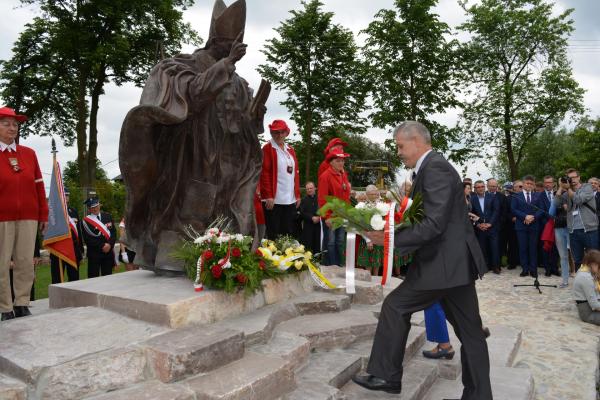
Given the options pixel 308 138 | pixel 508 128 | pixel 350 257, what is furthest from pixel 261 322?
pixel 508 128

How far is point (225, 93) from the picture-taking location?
4.72 meters

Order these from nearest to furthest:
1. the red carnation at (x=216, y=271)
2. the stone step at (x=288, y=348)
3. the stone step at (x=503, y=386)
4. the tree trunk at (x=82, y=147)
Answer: the stone step at (x=288, y=348) → the red carnation at (x=216, y=271) → the stone step at (x=503, y=386) → the tree trunk at (x=82, y=147)

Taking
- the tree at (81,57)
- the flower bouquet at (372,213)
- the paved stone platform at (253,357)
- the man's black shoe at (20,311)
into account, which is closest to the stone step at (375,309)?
the paved stone platform at (253,357)

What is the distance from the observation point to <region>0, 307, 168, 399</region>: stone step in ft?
9.29

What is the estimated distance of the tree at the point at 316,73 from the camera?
26.0m

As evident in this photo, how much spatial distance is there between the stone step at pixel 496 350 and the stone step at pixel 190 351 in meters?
2.16

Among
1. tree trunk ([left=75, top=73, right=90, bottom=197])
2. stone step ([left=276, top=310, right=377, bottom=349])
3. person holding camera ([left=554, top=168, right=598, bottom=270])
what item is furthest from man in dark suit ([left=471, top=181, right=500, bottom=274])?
tree trunk ([left=75, top=73, right=90, bottom=197])

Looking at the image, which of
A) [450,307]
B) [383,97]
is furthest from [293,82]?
[450,307]

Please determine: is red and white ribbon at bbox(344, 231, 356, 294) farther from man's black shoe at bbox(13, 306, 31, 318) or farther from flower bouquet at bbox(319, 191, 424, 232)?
man's black shoe at bbox(13, 306, 31, 318)

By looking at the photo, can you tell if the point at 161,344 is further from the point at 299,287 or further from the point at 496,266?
the point at 496,266

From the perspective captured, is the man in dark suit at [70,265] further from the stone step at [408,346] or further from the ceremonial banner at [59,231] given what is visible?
the stone step at [408,346]

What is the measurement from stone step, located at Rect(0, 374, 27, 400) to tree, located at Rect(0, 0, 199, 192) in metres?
18.4

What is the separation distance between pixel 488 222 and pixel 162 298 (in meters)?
A: 9.47

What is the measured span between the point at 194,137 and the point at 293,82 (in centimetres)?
2220
